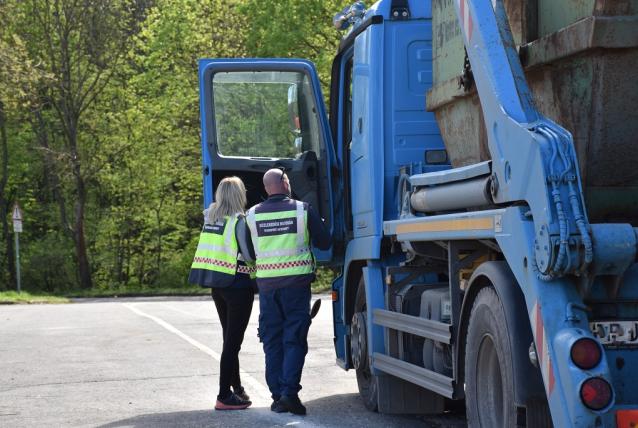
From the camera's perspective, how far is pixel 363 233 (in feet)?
29.5

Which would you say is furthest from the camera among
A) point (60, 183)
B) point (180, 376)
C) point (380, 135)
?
point (60, 183)

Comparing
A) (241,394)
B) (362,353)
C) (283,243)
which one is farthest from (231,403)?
(283,243)

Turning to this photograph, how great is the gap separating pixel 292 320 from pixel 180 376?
278 cm

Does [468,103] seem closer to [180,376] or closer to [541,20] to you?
[541,20]

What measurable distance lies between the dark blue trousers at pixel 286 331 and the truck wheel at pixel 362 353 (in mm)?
366

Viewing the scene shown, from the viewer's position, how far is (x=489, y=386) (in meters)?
6.08

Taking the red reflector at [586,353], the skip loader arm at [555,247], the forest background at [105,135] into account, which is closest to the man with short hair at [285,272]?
the skip loader arm at [555,247]

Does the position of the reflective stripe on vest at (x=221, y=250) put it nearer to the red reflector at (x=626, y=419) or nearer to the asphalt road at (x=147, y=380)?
the asphalt road at (x=147, y=380)

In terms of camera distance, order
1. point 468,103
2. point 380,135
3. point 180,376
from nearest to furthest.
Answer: point 468,103
point 380,135
point 180,376

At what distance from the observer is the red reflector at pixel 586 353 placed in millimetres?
4938

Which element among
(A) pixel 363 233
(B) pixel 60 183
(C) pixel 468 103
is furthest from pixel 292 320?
(B) pixel 60 183

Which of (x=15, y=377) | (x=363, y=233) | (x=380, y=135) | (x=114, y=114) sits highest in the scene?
(x=114, y=114)

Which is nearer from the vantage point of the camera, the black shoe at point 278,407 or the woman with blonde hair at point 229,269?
the black shoe at point 278,407

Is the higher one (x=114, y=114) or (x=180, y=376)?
(x=114, y=114)
